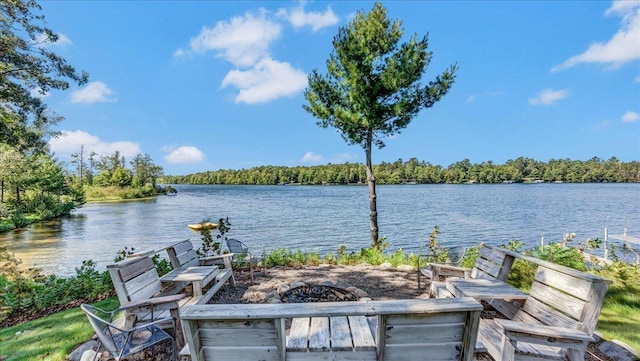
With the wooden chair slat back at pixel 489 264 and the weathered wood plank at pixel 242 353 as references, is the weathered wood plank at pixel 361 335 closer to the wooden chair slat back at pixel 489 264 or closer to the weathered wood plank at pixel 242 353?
the weathered wood plank at pixel 242 353

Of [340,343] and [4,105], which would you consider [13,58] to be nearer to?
[4,105]

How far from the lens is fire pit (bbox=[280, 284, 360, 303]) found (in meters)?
3.85

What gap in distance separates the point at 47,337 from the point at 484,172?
96190 millimetres

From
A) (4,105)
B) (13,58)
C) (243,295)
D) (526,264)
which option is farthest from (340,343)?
(4,105)

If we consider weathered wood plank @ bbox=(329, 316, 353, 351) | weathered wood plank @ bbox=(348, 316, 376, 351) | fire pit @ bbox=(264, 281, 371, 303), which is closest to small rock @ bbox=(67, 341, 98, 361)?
fire pit @ bbox=(264, 281, 371, 303)

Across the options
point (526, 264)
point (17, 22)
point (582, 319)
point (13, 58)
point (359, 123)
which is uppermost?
point (17, 22)

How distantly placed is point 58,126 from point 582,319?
19.2 metres

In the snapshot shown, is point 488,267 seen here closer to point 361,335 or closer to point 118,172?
point 361,335

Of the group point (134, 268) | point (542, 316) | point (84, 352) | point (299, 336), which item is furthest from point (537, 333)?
point (84, 352)

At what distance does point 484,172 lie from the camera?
3381 inches

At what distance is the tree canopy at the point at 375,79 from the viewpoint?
766 centimetres

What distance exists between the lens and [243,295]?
201 inches

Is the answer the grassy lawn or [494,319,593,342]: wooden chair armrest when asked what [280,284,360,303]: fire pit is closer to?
[494,319,593,342]: wooden chair armrest

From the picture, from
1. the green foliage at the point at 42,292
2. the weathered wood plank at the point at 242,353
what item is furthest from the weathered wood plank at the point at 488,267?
the green foliage at the point at 42,292
